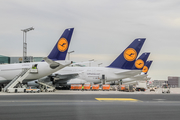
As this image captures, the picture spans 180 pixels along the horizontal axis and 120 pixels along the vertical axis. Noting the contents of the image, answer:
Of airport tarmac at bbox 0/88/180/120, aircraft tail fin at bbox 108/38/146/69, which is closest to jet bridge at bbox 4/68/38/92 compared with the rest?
airport tarmac at bbox 0/88/180/120

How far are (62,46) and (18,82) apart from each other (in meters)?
9.84

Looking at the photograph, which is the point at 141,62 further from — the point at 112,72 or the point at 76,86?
the point at 76,86

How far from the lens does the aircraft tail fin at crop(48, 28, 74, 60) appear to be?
140ft

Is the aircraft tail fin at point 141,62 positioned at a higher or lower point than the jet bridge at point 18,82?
higher

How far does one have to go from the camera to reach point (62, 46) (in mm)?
43156

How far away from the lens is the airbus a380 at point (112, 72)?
53250 millimetres

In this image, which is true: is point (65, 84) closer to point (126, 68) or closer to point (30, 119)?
point (126, 68)

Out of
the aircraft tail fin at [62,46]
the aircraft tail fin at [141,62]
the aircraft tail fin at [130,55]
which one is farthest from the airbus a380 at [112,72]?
the aircraft tail fin at [141,62]

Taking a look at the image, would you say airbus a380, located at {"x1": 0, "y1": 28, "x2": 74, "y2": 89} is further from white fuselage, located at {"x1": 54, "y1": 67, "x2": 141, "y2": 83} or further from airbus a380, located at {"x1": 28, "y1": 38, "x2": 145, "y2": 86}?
white fuselage, located at {"x1": 54, "y1": 67, "x2": 141, "y2": 83}

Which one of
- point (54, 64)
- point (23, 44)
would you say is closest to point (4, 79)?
point (54, 64)

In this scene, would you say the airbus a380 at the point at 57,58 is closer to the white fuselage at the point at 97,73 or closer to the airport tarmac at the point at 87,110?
the white fuselage at the point at 97,73

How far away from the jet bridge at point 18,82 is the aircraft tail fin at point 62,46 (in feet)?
15.0

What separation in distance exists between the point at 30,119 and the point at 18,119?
0.60 meters

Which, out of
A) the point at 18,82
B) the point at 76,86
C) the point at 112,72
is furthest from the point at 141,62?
the point at 18,82
